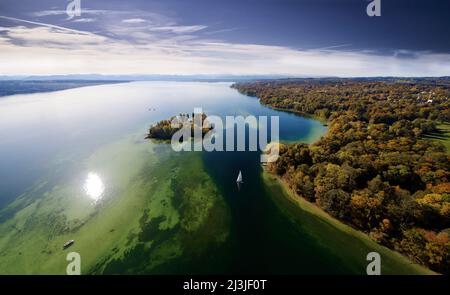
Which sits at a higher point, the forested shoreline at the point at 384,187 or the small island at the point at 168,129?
the small island at the point at 168,129

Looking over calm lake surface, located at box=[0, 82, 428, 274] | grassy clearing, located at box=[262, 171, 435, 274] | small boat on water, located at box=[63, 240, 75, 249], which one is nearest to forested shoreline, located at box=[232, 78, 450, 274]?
grassy clearing, located at box=[262, 171, 435, 274]

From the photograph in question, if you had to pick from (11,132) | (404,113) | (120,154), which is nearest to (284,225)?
(120,154)

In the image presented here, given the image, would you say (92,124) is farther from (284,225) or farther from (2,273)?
(284,225)

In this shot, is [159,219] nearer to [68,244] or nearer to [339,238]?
Result: [68,244]

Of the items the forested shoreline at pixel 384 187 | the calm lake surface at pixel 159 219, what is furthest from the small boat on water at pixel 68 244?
the forested shoreline at pixel 384 187

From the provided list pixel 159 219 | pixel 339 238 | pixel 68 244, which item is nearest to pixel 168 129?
pixel 159 219

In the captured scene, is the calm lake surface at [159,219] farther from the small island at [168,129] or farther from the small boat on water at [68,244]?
the small island at [168,129]

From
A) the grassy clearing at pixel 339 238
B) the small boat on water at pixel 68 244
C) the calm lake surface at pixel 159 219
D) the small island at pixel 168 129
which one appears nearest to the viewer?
the grassy clearing at pixel 339 238
